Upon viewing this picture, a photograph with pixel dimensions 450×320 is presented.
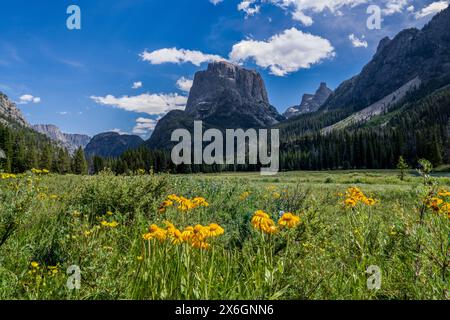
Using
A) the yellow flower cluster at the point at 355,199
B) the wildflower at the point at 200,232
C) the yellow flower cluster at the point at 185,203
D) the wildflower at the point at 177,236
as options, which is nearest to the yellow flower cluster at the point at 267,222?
the wildflower at the point at 200,232

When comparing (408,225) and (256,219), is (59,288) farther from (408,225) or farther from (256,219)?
(408,225)

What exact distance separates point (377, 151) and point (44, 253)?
10996 centimetres

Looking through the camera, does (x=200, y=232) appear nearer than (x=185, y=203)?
Yes

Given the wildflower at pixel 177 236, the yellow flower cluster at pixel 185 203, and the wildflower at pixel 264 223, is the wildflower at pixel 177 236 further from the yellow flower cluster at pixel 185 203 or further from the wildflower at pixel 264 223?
the yellow flower cluster at pixel 185 203
